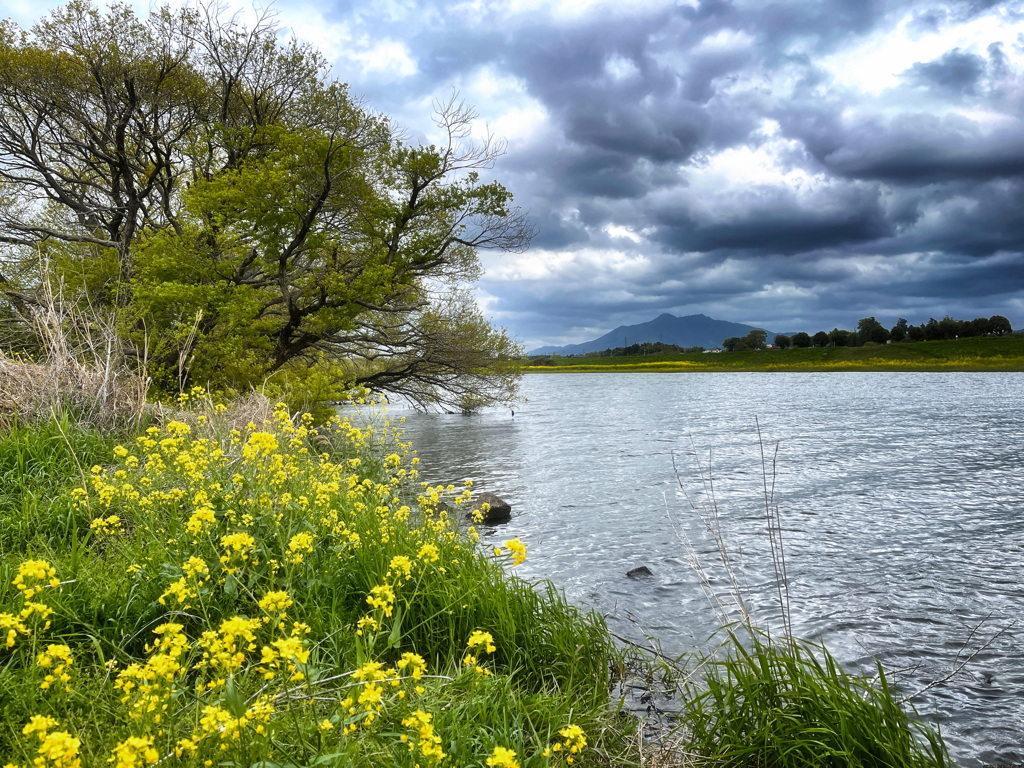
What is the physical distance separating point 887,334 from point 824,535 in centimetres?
10000

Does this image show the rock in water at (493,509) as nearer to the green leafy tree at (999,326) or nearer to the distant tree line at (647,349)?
the green leafy tree at (999,326)

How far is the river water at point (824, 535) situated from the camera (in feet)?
20.0

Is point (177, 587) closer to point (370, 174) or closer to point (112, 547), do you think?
point (112, 547)

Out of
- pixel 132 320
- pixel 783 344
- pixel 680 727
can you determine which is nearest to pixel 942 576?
pixel 680 727

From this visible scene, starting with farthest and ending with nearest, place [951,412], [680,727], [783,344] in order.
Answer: [783,344], [951,412], [680,727]

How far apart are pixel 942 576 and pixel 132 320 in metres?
17.6

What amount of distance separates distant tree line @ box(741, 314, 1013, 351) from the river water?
73.7 metres

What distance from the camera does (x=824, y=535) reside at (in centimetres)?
1043

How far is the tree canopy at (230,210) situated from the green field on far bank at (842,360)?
56268mm

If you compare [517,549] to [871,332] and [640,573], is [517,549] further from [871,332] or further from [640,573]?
[871,332]

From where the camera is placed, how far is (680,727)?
4.17 metres

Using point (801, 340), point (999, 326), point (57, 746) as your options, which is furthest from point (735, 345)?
point (57, 746)

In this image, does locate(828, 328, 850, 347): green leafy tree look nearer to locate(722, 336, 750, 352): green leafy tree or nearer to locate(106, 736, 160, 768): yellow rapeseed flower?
locate(722, 336, 750, 352): green leafy tree

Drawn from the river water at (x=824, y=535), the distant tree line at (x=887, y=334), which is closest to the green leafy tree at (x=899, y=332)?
the distant tree line at (x=887, y=334)
